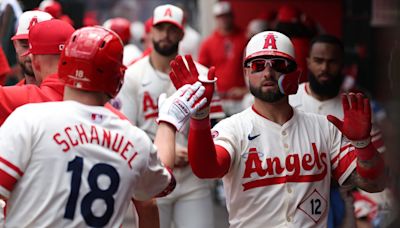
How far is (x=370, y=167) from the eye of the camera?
6.48 meters

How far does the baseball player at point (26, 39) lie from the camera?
7.18 m

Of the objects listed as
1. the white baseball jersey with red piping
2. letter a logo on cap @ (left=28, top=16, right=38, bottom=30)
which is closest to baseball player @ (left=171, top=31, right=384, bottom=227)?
letter a logo on cap @ (left=28, top=16, right=38, bottom=30)

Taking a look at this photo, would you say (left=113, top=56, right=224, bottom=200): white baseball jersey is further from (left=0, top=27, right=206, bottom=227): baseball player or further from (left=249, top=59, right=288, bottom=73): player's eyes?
(left=0, top=27, right=206, bottom=227): baseball player

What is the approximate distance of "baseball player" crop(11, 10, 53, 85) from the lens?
23.6 feet

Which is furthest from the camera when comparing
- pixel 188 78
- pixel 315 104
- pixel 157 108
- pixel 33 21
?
pixel 157 108

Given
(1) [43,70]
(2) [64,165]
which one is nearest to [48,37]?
(1) [43,70]

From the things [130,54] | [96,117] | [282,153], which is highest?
[96,117]

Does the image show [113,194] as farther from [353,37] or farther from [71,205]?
[353,37]

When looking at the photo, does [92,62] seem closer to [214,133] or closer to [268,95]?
[214,133]

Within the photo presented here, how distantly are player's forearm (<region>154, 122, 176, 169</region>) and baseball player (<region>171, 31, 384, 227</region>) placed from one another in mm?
591

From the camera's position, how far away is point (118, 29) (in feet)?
39.6

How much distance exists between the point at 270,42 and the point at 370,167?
3.26ft

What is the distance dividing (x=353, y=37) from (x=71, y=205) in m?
9.58

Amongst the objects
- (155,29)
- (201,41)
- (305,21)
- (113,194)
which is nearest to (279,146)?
(113,194)
